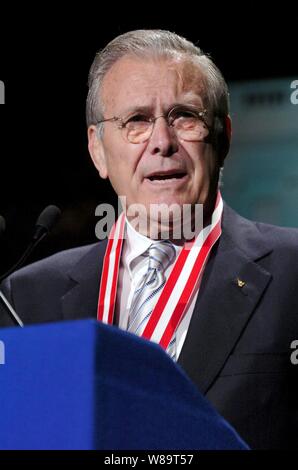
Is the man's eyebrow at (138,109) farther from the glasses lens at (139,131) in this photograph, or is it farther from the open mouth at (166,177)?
the open mouth at (166,177)

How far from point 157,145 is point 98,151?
0.37 m

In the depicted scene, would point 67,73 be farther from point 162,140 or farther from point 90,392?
point 90,392

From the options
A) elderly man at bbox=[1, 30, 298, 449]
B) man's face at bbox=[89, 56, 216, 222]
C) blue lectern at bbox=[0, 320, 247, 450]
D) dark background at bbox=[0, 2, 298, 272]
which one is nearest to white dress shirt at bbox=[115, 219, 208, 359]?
elderly man at bbox=[1, 30, 298, 449]

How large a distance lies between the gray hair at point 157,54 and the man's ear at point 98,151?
0.05 m

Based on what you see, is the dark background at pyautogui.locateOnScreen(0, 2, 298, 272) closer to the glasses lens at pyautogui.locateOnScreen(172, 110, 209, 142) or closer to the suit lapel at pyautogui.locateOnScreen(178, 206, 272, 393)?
the glasses lens at pyautogui.locateOnScreen(172, 110, 209, 142)

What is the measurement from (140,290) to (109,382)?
1426 millimetres

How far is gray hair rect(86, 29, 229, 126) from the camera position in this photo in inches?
96.0

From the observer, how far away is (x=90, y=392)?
84 centimetres

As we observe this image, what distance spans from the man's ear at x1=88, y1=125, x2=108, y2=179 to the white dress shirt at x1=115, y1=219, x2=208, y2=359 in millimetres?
224

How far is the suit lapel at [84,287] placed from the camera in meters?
2.33

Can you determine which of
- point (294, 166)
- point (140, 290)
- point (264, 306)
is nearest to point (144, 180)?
point (140, 290)

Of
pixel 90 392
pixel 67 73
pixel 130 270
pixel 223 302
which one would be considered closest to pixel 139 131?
pixel 130 270

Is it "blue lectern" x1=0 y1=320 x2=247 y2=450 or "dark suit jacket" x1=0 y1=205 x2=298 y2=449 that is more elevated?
"blue lectern" x1=0 y1=320 x2=247 y2=450
